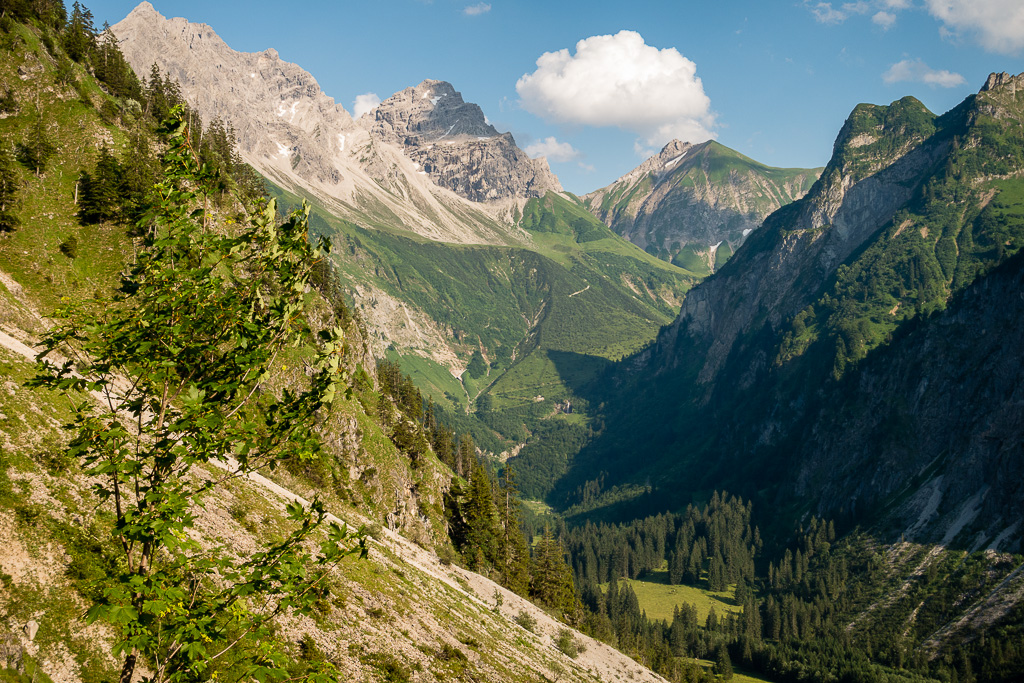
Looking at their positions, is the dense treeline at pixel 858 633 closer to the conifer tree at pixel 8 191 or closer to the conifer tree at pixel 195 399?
the conifer tree at pixel 8 191

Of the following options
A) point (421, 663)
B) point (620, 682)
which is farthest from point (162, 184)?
point (620, 682)

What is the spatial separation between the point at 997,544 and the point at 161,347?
212634 millimetres

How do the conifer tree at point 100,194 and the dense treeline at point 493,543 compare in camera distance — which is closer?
the conifer tree at point 100,194

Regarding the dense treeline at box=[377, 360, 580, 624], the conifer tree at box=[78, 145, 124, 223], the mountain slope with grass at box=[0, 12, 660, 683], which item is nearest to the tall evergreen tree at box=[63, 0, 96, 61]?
the mountain slope with grass at box=[0, 12, 660, 683]

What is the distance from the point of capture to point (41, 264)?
64062 millimetres

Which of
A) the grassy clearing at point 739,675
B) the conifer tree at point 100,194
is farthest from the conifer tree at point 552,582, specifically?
the conifer tree at point 100,194

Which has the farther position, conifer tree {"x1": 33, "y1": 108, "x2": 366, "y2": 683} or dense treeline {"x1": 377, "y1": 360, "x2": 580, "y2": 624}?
dense treeline {"x1": 377, "y1": 360, "x2": 580, "y2": 624}

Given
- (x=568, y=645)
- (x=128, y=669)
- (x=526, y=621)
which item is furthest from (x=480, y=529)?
(x=128, y=669)

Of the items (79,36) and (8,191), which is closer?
(8,191)

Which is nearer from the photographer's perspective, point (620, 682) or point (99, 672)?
point (99, 672)

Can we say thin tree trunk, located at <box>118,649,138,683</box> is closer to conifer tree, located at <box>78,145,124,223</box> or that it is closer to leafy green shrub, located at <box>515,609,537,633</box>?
leafy green shrub, located at <box>515,609,537,633</box>

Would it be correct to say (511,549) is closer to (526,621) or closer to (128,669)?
(526,621)

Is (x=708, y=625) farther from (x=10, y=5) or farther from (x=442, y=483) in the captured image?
(x=10, y=5)

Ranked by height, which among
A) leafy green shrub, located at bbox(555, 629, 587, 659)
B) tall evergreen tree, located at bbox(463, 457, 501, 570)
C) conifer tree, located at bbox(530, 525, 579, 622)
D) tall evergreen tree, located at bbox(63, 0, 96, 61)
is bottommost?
conifer tree, located at bbox(530, 525, 579, 622)
